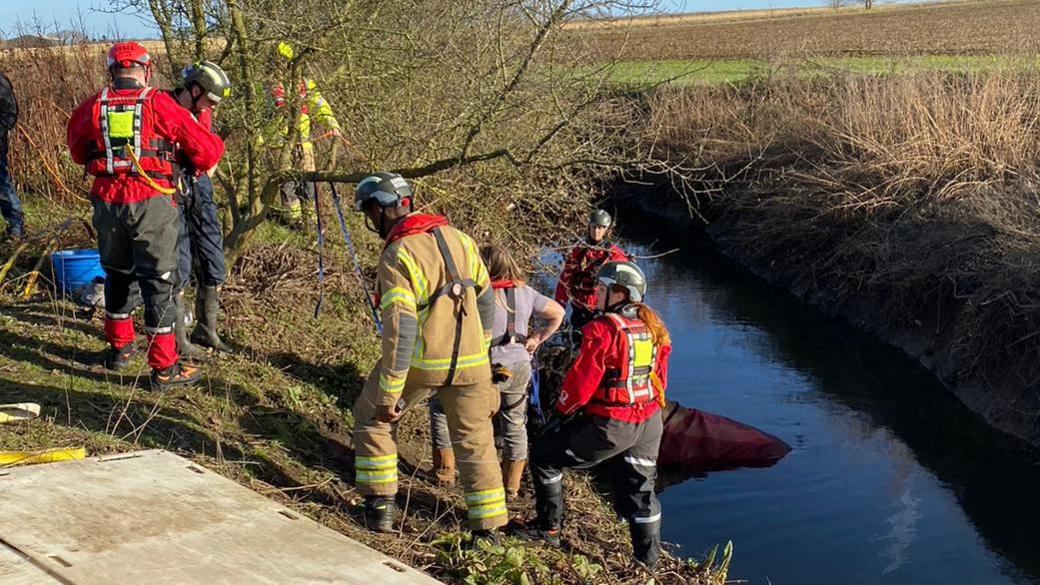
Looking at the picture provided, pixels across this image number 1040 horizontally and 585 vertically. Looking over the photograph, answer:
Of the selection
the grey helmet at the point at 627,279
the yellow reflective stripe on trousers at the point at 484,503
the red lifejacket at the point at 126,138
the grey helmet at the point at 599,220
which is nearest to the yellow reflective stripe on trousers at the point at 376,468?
the yellow reflective stripe on trousers at the point at 484,503

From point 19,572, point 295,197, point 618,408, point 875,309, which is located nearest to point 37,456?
point 19,572

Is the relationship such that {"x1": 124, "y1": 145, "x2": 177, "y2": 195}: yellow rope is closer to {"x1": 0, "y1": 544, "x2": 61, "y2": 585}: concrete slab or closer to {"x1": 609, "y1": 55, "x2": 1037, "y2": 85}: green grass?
{"x1": 0, "y1": 544, "x2": 61, "y2": 585}: concrete slab

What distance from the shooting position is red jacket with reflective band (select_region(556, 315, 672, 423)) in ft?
18.1

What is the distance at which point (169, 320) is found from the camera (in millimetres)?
6379

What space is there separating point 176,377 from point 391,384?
7.32 feet

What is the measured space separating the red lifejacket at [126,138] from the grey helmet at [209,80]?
403mm

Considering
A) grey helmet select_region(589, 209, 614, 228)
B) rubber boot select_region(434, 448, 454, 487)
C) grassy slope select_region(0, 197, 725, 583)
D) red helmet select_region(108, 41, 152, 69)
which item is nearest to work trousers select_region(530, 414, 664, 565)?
grassy slope select_region(0, 197, 725, 583)

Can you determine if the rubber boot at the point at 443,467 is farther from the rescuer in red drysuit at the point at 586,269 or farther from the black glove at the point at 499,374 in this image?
the rescuer in red drysuit at the point at 586,269

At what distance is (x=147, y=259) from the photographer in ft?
20.6

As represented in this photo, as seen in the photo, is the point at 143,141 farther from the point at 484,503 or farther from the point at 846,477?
the point at 846,477

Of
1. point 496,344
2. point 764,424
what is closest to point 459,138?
point 496,344

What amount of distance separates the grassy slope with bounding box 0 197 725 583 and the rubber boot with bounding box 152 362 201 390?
0.06m

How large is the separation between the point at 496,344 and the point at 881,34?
37.1m

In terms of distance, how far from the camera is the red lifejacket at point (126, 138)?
599 cm
